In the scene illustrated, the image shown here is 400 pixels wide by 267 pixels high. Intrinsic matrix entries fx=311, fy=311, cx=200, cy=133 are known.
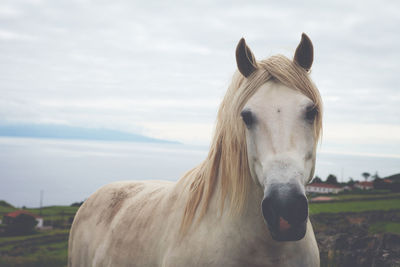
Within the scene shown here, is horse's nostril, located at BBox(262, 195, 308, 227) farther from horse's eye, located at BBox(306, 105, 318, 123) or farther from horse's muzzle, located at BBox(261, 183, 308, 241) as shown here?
horse's eye, located at BBox(306, 105, 318, 123)

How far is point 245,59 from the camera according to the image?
91.1 inches

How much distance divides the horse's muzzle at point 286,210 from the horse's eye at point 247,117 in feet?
1.63

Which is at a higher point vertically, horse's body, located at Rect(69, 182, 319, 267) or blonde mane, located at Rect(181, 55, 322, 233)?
blonde mane, located at Rect(181, 55, 322, 233)

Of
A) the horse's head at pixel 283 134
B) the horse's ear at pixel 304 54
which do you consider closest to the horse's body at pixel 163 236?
the horse's head at pixel 283 134

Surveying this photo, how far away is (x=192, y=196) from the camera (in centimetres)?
263

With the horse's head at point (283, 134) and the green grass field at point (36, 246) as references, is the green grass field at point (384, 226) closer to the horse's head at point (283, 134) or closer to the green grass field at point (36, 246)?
the horse's head at point (283, 134)

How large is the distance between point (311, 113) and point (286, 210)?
0.72 meters

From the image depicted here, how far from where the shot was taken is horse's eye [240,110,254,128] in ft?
6.73

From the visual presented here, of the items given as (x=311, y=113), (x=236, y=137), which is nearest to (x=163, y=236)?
(x=236, y=137)

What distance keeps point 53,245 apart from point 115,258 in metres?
43.9

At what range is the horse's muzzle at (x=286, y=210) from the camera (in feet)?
5.52

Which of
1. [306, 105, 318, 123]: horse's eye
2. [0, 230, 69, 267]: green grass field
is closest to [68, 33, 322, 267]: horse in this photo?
[306, 105, 318, 123]: horse's eye

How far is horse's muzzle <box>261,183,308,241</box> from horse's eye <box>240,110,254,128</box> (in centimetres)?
50

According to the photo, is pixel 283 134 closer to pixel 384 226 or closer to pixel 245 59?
pixel 245 59
